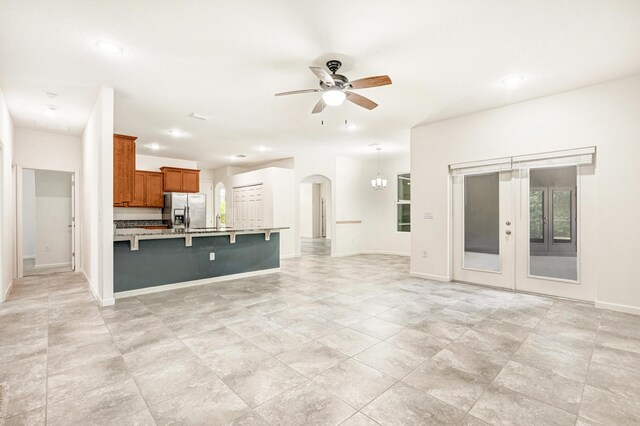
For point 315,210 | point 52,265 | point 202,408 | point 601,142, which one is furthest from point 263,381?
point 315,210

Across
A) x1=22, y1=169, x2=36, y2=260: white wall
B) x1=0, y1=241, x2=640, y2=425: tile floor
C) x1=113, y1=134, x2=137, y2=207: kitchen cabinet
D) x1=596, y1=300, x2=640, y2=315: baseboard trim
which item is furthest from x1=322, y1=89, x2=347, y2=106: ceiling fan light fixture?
x1=22, y1=169, x2=36, y2=260: white wall

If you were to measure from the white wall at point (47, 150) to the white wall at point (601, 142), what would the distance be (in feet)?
25.0

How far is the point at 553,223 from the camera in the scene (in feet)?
14.9

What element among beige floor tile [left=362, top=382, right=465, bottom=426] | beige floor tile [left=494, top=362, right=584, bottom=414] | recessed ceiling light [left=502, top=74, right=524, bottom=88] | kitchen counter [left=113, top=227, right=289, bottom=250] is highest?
recessed ceiling light [left=502, top=74, right=524, bottom=88]

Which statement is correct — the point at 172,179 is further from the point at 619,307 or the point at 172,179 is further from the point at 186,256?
the point at 619,307

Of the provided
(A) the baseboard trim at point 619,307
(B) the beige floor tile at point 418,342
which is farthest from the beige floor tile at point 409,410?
(A) the baseboard trim at point 619,307

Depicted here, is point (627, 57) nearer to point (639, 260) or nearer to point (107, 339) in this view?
point (639, 260)

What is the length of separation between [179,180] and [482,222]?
728 centimetres

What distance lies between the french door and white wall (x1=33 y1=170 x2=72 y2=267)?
864cm

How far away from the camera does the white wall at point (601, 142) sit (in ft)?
12.5

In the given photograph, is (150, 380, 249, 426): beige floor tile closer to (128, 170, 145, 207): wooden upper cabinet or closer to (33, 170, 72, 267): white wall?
(128, 170, 145, 207): wooden upper cabinet

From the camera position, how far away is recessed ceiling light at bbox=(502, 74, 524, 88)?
12.4 feet

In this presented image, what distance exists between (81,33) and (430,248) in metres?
5.70

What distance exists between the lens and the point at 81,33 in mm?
2863
